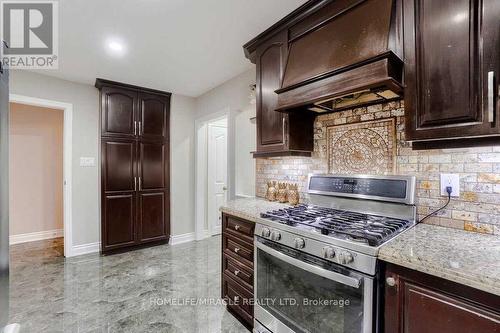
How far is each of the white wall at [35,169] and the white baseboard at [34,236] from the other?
52mm

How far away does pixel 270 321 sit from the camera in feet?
5.46

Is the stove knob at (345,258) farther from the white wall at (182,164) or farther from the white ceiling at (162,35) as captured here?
the white wall at (182,164)

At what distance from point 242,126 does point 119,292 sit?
7.50ft

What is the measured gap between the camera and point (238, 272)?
2004 mm

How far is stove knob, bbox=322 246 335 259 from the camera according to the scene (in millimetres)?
1251

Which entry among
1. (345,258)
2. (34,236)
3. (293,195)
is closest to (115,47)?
(293,195)

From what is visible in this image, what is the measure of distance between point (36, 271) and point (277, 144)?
336 centimetres

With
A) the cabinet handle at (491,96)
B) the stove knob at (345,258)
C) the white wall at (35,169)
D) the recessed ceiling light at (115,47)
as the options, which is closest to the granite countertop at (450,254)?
the stove knob at (345,258)

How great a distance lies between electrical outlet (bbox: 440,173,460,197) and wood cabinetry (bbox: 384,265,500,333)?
2.16 feet

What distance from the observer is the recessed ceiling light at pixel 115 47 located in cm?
236

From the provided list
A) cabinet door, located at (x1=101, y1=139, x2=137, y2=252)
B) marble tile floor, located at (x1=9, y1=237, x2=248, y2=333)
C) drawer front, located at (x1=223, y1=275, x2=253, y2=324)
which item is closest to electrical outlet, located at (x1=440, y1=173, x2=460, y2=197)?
drawer front, located at (x1=223, y1=275, x2=253, y2=324)

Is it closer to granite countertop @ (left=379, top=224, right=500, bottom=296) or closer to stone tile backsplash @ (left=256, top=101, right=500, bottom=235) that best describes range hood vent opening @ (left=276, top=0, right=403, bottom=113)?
stone tile backsplash @ (left=256, top=101, right=500, bottom=235)

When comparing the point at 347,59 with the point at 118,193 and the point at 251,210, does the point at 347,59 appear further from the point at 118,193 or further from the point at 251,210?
the point at 118,193

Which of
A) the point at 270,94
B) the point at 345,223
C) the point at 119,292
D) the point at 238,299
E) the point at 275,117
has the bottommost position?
the point at 119,292
